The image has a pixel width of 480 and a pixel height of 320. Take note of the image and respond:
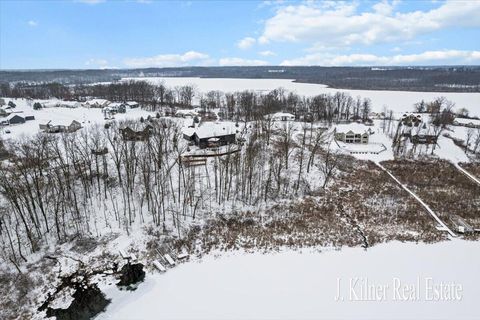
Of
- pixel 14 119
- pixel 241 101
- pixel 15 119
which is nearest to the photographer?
pixel 14 119

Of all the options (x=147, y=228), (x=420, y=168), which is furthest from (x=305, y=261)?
(x=420, y=168)

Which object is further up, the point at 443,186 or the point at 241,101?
the point at 241,101

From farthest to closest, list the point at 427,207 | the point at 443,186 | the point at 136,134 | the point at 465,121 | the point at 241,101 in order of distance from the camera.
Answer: the point at 241,101 < the point at 465,121 < the point at 136,134 < the point at 443,186 < the point at 427,207

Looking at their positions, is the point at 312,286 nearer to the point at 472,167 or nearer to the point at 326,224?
the point at 326,224

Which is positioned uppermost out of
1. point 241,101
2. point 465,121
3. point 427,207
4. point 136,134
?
point 241,101

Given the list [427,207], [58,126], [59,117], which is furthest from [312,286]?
[59,117]
